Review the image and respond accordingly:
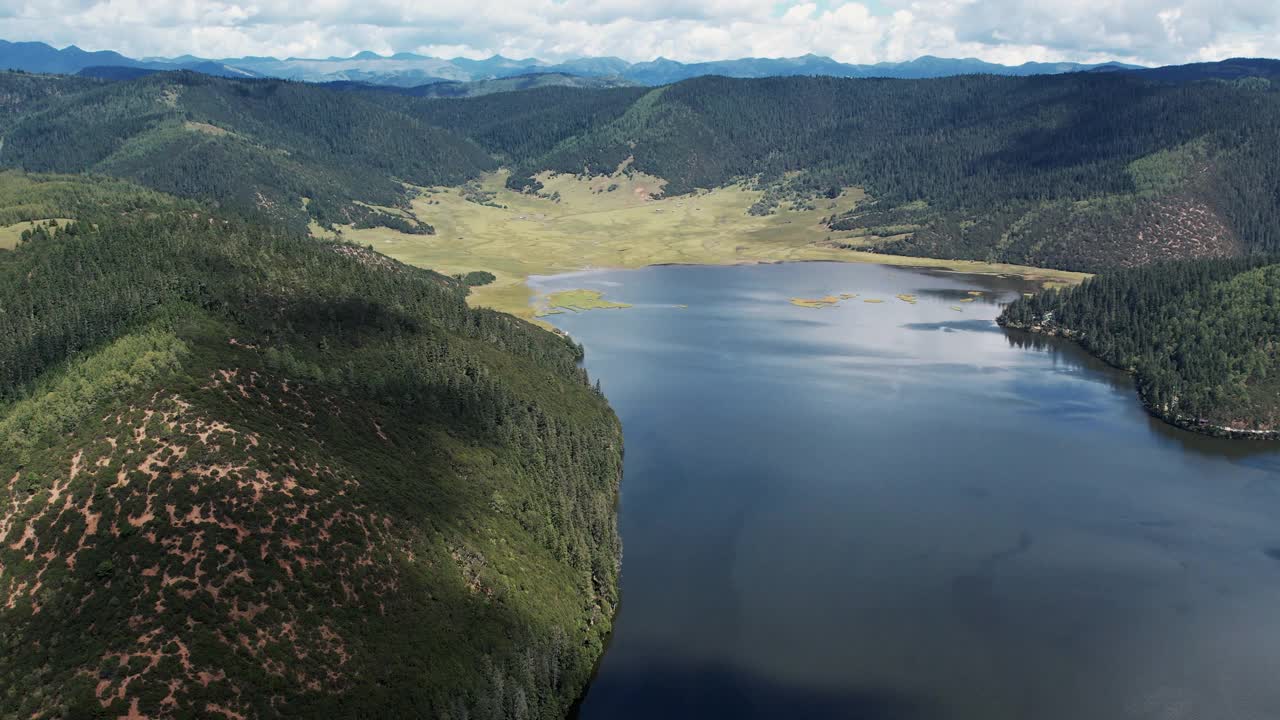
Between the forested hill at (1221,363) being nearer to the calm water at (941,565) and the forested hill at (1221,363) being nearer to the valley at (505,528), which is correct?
the valley at (505,528)

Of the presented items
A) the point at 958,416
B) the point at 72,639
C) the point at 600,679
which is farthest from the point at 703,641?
the point at 958,416

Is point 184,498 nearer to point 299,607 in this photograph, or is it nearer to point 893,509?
point 299,607

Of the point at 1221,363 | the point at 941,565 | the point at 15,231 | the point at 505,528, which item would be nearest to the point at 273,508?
the point at 505,528

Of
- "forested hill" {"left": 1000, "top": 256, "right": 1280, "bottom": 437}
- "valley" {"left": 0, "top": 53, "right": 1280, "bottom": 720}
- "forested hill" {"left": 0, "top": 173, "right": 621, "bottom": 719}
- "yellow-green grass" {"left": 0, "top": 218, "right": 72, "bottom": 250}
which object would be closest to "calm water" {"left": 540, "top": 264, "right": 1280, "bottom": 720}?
"valley" {"left": 0, "top": 53, "right": 1280, "bottom": 720}

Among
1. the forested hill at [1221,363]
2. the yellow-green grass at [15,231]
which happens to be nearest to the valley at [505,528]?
the forested hill at [1221,363]

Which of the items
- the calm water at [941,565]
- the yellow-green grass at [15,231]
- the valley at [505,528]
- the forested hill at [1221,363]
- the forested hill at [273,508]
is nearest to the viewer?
the forested hill at [273,508]

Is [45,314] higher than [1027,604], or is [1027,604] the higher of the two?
[45,314]
